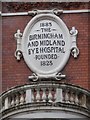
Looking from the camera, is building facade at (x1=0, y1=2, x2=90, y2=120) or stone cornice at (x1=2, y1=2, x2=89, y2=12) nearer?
building facade at (x1=0, y1=2, x2=90, y2=120)

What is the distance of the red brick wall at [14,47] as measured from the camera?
16266mm

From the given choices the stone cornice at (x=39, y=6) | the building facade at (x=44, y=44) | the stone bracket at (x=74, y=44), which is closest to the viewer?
the building facade at (x=44, y=44)

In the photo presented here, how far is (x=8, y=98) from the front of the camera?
1439 cm

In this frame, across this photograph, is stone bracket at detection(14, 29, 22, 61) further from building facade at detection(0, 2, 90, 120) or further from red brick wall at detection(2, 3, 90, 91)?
red brick wall at detection(2, 3, 90, 91)

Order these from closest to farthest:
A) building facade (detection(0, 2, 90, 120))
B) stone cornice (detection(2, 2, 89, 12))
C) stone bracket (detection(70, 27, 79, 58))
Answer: building facade (detection(0, 2, 90, 120)) < stone bracket (detection(70, 27, 79, 58)) < stone cornice (detection(2, 2, 89, 12))

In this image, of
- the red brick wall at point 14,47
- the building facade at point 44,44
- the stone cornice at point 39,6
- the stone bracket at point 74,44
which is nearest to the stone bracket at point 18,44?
the building facade at point 44,44

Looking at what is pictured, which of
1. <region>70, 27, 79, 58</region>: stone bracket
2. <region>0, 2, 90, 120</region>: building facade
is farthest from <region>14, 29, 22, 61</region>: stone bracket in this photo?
<region>70, 27, 79, 58</region>: stone bracket

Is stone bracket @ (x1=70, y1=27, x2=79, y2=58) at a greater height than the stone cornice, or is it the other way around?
the stone cornice

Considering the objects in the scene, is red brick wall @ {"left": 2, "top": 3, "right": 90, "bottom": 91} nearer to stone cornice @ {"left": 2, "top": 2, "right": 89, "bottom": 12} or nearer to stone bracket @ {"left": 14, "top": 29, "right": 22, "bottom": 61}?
stone cornice @ {"left": 2, "top": 2, "right": 89, "bottom": 12}

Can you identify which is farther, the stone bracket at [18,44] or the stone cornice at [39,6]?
the stone cornice at [39,6]

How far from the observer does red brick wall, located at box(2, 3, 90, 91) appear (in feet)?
53.4

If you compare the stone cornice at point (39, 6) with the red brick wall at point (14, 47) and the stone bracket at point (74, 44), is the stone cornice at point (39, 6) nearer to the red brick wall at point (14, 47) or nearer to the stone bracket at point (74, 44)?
the red brick wall at point (14, 47)

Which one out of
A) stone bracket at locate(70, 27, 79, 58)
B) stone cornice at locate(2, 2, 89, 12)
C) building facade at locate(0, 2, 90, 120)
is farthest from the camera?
stone cornice at locate(2, 2, 89, 12)

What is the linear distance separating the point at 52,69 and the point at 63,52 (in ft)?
1.97
